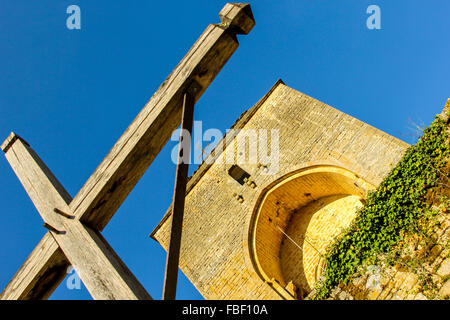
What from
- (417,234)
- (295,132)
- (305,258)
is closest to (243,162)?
(295,132)

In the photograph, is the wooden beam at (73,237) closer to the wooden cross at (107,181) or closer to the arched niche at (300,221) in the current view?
the wooden cross at (107,181)

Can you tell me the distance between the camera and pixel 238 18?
107 inches

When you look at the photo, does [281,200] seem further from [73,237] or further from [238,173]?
[73,237]

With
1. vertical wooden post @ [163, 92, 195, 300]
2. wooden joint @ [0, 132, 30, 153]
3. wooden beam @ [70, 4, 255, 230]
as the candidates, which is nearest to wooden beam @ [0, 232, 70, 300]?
wooden beam @ [70, 4, 255, 230]

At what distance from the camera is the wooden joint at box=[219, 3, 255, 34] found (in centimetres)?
272

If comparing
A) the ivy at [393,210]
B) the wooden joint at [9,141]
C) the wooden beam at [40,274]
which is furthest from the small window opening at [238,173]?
the wooden beam at [40,274]

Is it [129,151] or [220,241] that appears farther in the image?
[220,241]

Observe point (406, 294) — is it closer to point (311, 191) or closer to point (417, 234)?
point (417, 234)

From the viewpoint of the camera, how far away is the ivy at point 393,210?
5.40m

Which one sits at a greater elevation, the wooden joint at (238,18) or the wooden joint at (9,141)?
the wooden joint at (238,18)

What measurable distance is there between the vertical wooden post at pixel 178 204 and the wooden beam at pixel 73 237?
17 centimetres

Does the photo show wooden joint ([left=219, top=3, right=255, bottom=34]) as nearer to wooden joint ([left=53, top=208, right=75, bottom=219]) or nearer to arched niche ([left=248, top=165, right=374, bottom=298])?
wooden joint ([left=53, top=208, right=75, bottom=219])
